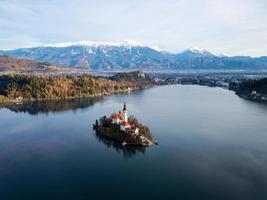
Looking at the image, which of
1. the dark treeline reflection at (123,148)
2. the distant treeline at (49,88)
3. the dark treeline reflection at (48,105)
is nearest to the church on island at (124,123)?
the dark treeline reflection at (123,148)

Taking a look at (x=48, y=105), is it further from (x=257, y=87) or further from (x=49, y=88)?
(x=257, y=87)

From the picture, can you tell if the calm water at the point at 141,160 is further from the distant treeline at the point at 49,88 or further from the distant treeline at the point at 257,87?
the distant treeline at the point at 257,87

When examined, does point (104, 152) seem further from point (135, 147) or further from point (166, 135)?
point (166, 135)

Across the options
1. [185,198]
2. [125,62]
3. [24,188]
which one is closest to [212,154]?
[185,198]

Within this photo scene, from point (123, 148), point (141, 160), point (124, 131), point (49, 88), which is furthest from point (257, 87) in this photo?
point (141, 160)

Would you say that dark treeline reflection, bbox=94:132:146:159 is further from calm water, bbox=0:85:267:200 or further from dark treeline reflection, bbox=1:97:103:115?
dark treeline reflection, bbox=1:97:103:115

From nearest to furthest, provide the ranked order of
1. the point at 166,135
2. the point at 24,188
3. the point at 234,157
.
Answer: the point at 24,188 < the point at 234,157 < the point at 166,135
